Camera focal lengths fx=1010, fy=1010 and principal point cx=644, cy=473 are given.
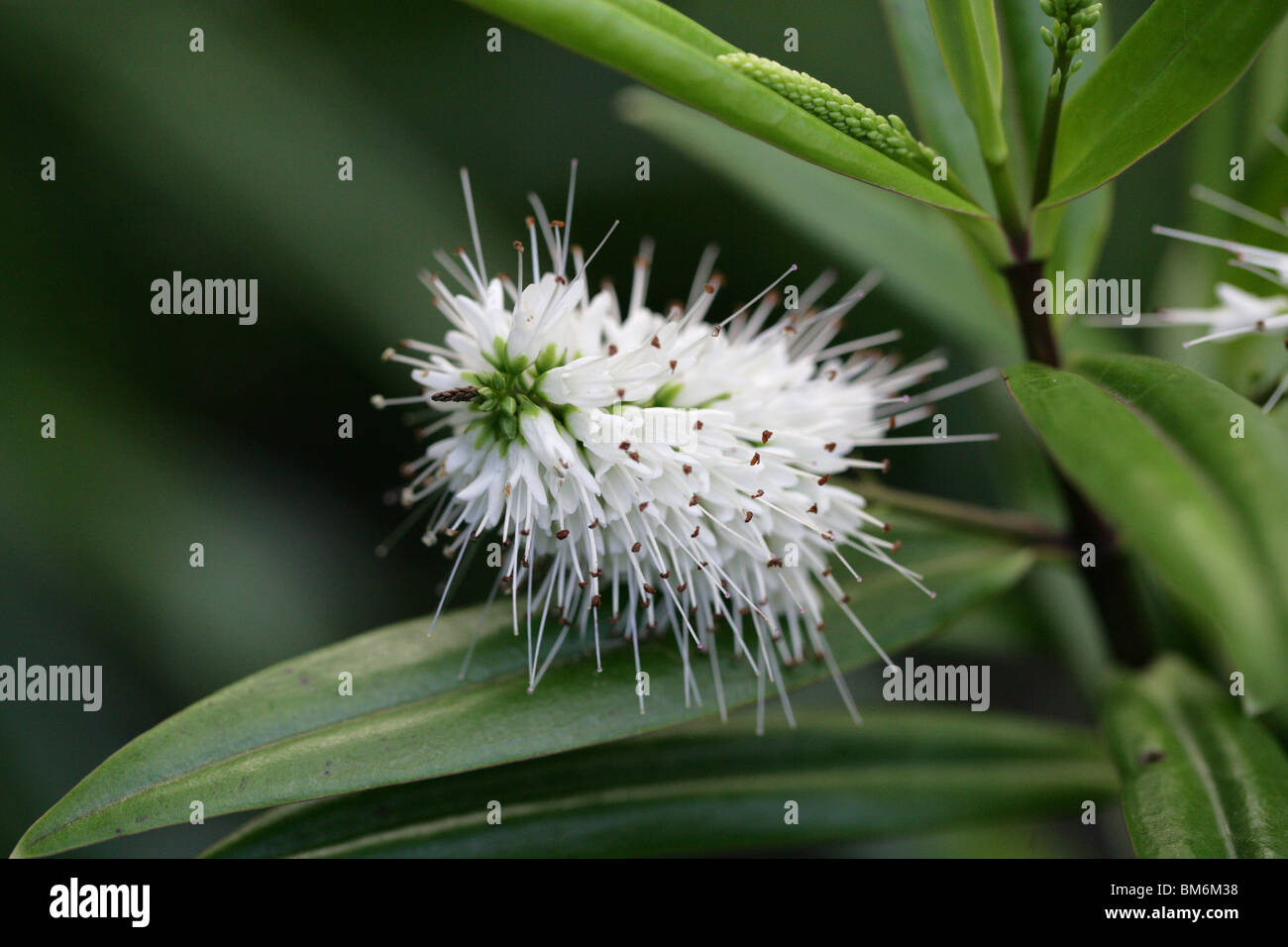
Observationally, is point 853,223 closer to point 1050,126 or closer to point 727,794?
point 1050,126

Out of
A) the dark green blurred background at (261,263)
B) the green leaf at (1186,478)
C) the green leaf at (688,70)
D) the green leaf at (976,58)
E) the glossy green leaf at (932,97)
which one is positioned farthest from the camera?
the dark green blurred background at (261,263)

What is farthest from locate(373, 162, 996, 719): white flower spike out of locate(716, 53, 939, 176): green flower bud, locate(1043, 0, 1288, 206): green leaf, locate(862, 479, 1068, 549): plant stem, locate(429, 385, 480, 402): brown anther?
locate(1043, 0, 1288, 206): green leaf

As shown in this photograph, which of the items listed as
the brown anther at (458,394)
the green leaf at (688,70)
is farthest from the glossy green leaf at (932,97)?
the brown anther at (458,394)

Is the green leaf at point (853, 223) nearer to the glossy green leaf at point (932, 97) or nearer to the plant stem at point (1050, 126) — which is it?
the glossy green leaf at point (932, 97)

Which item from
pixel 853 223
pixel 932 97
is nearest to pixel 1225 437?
pixel 932 97
